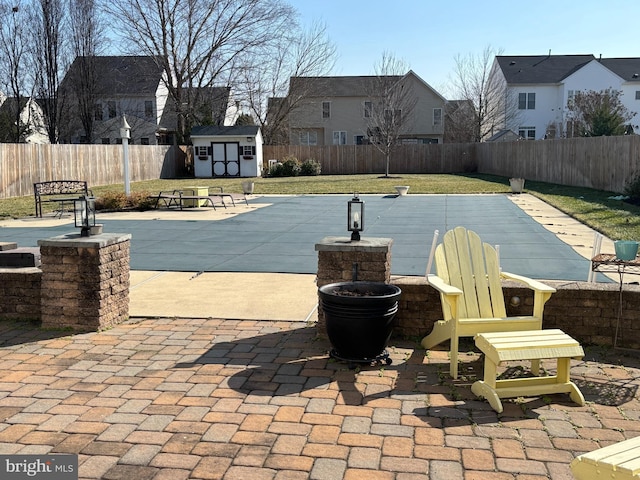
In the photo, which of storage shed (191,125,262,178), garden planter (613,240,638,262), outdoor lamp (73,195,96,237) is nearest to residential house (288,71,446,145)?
storage shed (191,125,262,178)

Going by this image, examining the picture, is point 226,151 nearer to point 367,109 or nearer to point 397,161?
point 397,161

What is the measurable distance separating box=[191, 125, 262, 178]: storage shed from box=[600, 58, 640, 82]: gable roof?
95.8ft

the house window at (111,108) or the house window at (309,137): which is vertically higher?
the house window at (111,108)

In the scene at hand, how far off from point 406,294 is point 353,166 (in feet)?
122

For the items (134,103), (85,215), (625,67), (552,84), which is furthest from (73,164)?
(625,67)

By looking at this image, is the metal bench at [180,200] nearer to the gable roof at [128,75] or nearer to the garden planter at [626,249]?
the garden planter at [626,249]

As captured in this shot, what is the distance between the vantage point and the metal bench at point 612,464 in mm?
2156

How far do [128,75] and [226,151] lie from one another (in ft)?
38.3

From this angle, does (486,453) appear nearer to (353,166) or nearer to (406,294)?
(406,294)

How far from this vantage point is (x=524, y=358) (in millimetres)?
3719

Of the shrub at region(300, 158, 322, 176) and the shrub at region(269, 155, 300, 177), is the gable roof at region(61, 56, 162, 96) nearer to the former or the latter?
the shrub at region(269, 155, 300, 177)

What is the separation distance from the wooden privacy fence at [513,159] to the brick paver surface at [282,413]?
52.0 ft

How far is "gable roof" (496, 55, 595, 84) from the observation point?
154 feet

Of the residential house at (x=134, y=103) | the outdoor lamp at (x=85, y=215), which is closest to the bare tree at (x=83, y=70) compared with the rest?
the residential house at (x=134, y=103)
